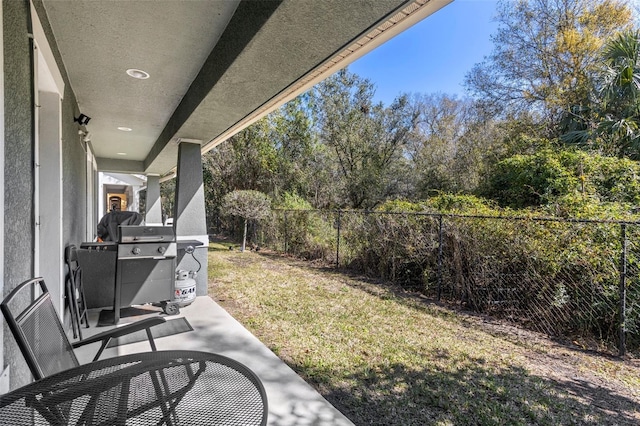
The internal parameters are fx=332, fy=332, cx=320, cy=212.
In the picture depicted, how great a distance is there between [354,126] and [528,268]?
437 inches

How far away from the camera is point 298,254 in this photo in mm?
9664

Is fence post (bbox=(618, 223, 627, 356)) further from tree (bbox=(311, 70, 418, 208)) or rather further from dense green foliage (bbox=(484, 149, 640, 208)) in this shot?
tree (bbox=(311, 70, 418, 208))

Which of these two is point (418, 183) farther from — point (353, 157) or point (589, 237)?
point (589, 237)

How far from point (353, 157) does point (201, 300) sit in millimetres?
10794

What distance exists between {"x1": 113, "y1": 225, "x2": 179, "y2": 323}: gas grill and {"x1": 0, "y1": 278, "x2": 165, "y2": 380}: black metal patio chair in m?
2.22

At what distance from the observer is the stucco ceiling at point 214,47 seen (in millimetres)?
1985

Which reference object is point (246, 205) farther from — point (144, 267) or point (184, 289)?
point (144, 267)

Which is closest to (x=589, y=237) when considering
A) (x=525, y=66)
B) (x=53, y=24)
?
(x=53, y=24)

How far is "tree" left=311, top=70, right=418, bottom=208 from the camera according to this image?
14344mm

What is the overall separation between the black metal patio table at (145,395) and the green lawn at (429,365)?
148cm

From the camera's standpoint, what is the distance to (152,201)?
38.7 feet

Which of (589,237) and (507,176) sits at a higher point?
(507,176)

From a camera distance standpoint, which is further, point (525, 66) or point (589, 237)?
point (525, 66)

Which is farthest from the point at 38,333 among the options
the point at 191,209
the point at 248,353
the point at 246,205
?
the point at 246,205
